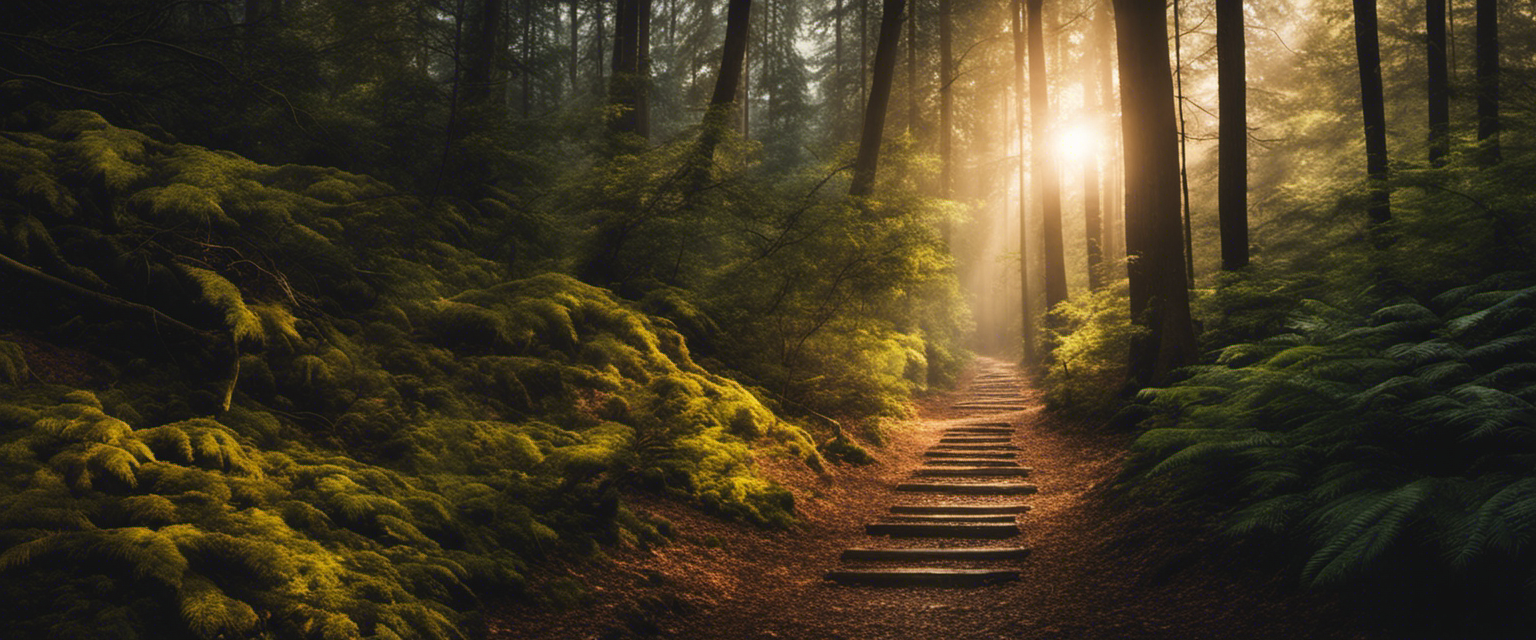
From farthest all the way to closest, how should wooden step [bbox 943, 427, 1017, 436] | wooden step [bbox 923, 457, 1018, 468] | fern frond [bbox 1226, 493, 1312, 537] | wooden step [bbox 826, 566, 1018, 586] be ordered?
1. wooden step [bbox 943, 427, 1017, 436]
2. wooden step [bbox 923, 457, 1018, 468]
3. wooden step [bbox 826, 566, 1018, 586]
4. fern frond [bbox 1226, 493, 1312, 537]

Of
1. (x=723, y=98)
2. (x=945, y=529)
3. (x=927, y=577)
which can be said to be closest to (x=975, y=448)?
(x=945, y=529)

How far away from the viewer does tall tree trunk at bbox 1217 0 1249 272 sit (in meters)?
11.5

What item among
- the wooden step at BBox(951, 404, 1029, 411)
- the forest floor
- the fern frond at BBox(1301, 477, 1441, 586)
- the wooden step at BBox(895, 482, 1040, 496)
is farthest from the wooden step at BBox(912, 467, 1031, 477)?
the wooden step at BBox(951, 404, 1029, 411)

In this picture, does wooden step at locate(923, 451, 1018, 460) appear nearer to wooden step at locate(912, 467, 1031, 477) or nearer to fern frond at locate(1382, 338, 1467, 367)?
wooden step at locate(912, 467, 1031, 477)

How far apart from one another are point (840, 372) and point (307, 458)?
8638mm

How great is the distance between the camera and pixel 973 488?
8.99 m

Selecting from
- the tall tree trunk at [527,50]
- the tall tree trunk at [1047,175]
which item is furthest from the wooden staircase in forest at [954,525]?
the tall tree trunk at [527,50]

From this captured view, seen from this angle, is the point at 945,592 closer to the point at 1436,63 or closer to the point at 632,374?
the point at 632,374

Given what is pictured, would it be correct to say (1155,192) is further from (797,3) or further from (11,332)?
(797,3)

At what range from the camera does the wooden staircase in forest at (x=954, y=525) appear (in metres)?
6.07

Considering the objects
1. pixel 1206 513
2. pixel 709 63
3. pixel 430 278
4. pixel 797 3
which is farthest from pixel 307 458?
pixel 797 3

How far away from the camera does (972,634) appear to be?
504cm

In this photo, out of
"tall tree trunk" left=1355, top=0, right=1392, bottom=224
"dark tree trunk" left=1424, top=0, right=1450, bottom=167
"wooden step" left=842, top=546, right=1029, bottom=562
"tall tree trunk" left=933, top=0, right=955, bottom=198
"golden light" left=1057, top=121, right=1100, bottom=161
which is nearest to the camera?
"wooden step" left=842, top=546, right=1029, bottom=562

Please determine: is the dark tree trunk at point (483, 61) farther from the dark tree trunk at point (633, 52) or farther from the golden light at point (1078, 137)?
the golden light at point (1078, 137)
